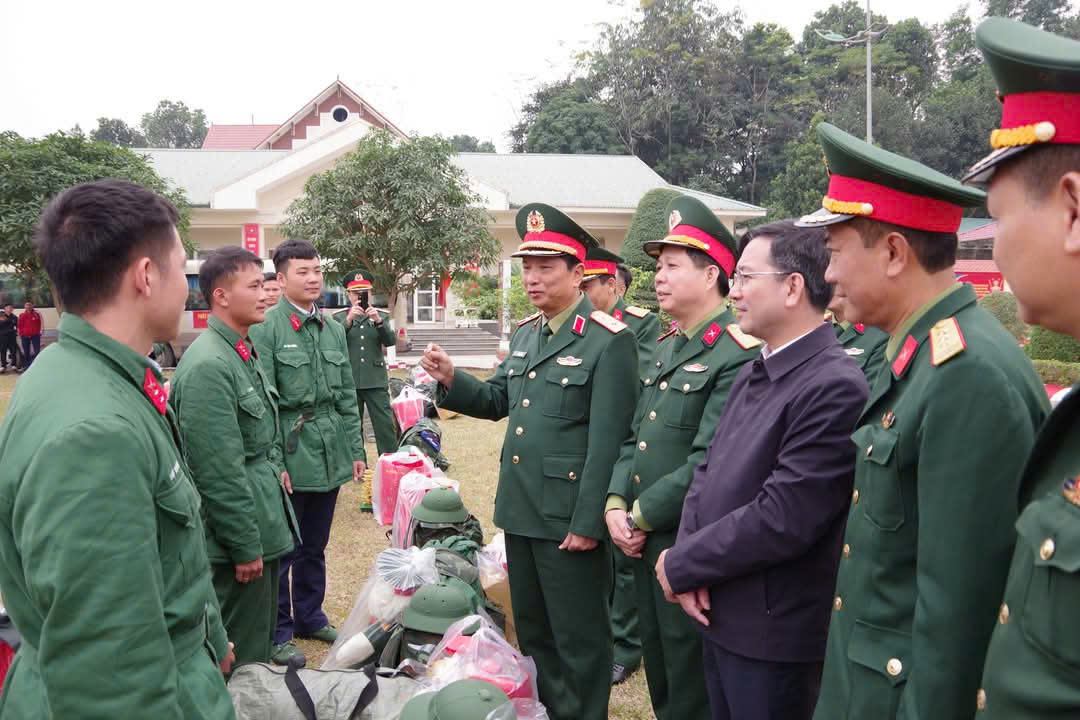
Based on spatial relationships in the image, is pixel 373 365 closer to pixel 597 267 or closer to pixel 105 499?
pixel 597 267

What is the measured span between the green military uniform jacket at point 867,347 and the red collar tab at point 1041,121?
9.20 feet

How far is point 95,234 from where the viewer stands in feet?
5.13

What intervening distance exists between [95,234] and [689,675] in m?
2.37

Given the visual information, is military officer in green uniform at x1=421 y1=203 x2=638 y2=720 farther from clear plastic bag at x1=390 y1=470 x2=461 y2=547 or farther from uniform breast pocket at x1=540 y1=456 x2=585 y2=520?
clear plastic bag at x1=390 y1=470 x2=461 y2=547

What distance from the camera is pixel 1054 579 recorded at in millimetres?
1071

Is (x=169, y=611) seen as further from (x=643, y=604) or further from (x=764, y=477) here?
(x=643, y=604)

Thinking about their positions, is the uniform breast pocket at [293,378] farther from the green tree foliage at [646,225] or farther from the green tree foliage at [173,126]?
the green tree foliage at [173,126]

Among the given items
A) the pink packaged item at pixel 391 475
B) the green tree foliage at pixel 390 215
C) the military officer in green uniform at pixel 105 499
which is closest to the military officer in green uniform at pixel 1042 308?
the military officer in green uniform at pixel 105 499

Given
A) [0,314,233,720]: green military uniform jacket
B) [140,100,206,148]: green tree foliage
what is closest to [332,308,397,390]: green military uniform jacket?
[0,314,233,720]: green military uniform jacket

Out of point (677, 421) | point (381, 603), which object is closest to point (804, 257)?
point (677, 421)

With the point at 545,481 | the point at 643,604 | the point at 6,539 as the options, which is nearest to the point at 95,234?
the point at 6,539

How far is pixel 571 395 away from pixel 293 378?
6.01ft

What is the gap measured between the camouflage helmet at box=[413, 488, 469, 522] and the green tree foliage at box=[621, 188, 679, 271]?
1577cm

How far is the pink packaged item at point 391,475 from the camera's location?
5.66 meters
